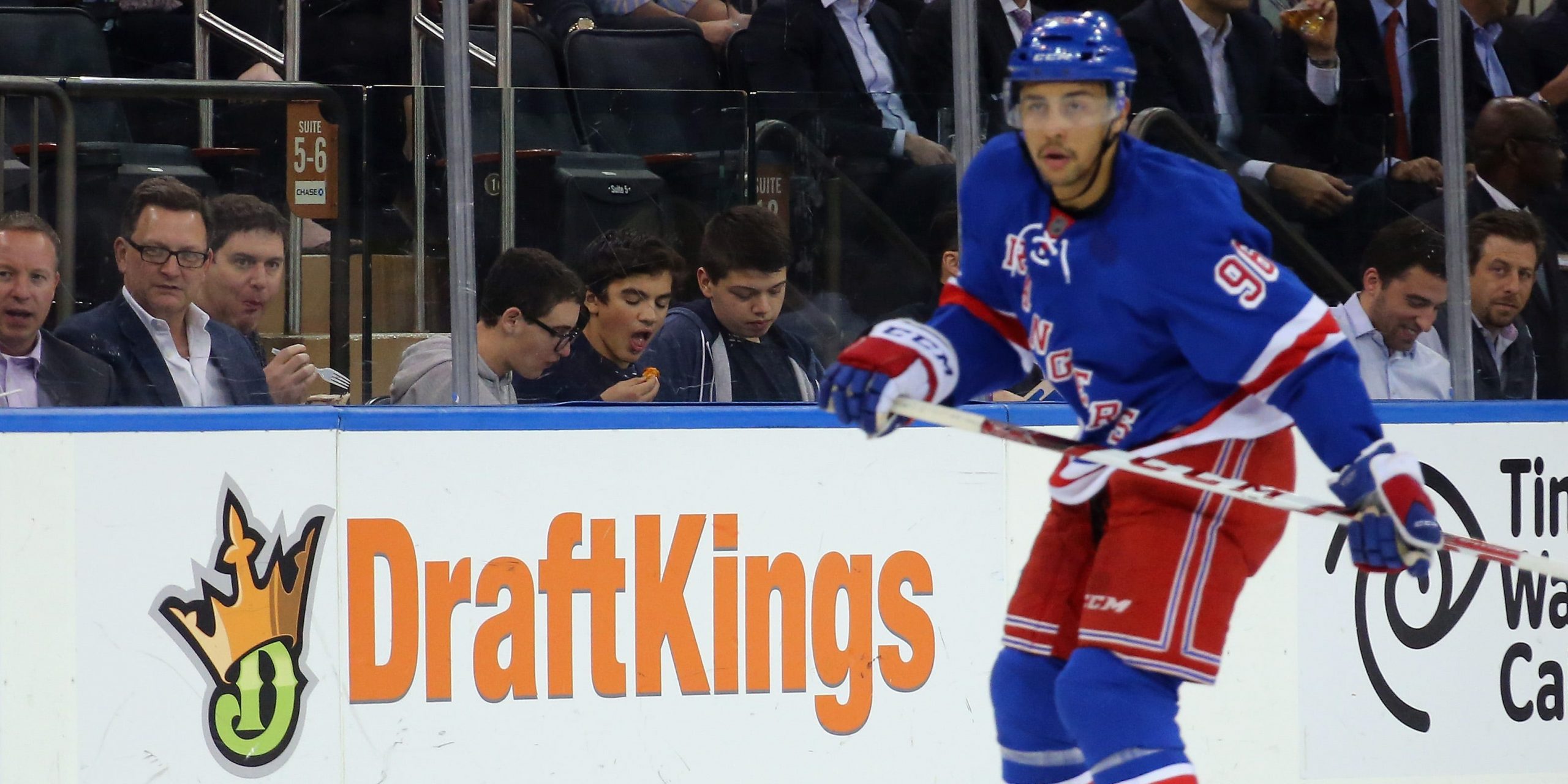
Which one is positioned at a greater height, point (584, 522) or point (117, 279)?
point (117, 279)

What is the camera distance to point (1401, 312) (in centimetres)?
381

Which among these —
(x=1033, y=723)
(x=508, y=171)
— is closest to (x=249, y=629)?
(x=508, y=171)

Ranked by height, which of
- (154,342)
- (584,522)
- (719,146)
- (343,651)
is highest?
(719,146)

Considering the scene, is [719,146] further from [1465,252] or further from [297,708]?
→ [1465,252]

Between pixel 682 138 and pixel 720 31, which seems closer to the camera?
pixel 682 138

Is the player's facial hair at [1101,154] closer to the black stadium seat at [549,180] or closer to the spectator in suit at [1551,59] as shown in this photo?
the black stadium seat at [549,180]

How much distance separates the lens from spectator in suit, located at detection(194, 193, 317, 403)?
3262 millimetres

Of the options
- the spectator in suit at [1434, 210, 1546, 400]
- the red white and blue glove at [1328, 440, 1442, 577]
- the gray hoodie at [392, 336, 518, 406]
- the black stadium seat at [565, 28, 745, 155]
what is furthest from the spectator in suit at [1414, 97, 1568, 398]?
the gray hoodie at [392, 336, 518, 406]

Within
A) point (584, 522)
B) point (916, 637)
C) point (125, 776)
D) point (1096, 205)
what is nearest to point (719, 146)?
point (584, 522)

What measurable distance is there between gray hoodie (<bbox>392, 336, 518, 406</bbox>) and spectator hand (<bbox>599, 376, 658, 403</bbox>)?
21cm

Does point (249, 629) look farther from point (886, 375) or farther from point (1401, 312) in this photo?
point (1401, 312)

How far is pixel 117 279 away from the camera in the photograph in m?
3.21

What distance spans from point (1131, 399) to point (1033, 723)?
0.48 meters

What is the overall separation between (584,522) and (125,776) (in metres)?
0.94
